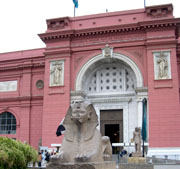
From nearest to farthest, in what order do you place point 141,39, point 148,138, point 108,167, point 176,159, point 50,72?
point 108,167 < point 176,159 < point 148,138 < point 141,39 < point 50,72

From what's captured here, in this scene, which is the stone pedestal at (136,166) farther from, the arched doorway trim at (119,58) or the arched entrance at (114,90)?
the arched doorway trim at (119,58)

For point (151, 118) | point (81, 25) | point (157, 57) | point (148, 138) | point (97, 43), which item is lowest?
point (148, 138)

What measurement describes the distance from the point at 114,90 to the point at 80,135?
16320mm

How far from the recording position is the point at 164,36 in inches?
805

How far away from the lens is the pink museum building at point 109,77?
1978 cm

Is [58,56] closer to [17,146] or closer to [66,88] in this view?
[66,88]

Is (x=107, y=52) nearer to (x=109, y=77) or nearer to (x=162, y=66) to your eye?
(x=109, y=77)

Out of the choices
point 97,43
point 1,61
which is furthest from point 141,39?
point 1,61

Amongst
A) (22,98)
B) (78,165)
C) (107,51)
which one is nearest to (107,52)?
(107,51)

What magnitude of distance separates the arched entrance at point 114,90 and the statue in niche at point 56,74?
144 centimetres

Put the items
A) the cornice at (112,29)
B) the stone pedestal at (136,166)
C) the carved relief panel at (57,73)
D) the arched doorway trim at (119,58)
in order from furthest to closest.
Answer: the carved relief panel at (57,73), the arched doorway trim at (119,58), the cornice at (112,29), the stone pedestal at (136,166)

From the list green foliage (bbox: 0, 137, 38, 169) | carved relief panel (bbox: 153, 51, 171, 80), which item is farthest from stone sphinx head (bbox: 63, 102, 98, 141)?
carved relief panel (bbox: 153, 51, 171, 80)

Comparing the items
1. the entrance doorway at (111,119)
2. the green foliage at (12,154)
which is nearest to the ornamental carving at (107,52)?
the entrance doorway at (111,119)

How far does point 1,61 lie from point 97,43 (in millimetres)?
9474
